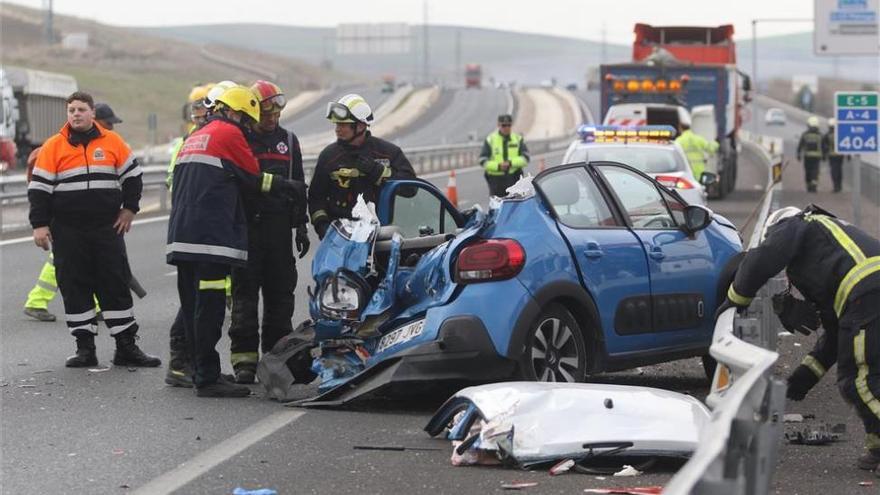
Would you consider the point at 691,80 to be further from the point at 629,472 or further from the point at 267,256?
the point at 629,472

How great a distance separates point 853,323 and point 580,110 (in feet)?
321

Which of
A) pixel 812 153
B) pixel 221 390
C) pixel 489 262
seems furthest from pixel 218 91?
pixel 812 153

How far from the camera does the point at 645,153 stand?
2272 cm

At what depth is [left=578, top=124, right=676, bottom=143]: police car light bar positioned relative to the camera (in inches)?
907

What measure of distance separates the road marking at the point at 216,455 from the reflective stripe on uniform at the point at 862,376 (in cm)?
288

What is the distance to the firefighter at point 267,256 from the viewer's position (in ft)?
33.9

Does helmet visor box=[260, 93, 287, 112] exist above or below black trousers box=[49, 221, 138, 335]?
above

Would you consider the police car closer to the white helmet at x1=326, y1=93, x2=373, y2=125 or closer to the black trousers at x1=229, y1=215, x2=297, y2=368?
the white helmet at x1=326, y1=93, x2=373, y2=125

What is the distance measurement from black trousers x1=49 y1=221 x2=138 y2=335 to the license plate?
2.62m

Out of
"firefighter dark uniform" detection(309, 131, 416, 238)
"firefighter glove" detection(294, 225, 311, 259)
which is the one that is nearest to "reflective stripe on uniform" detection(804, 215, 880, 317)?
"firefighter dark uniform" detection(309, 131, 416, 238)

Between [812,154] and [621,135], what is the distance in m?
15.1

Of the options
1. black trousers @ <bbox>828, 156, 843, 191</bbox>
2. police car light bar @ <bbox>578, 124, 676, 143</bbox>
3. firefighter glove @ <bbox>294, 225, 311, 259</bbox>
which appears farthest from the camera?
black trousers @ <bbox>828, 156, 843, 191</bbox>

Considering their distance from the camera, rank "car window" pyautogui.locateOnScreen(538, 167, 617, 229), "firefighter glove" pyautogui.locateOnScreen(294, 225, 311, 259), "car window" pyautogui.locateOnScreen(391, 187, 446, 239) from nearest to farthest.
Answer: "car window" pyautogui.locateOnScreen(538, 167, 617, 229) → "car window" pyautogui.locateOnScreen(391, 187, 446, 239) → "firefighter glove" pyautogui.locateOnScreen(294, 225, 311, 259)

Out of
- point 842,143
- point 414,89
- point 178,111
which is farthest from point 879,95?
point 414,89
